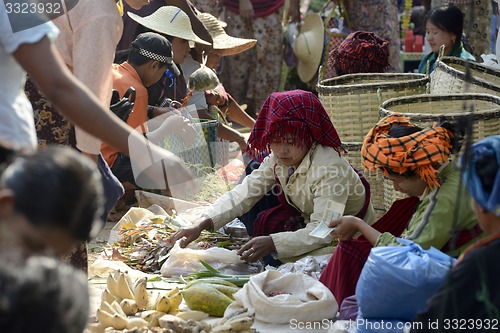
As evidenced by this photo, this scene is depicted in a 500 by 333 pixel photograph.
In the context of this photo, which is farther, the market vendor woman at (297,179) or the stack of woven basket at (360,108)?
the stack of woven basket at (360,108)

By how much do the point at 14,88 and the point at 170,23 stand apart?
4139 millimetres

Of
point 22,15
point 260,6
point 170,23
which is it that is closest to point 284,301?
point 22,15

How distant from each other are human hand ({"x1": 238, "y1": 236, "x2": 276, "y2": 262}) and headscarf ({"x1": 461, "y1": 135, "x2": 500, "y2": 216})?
176 cm

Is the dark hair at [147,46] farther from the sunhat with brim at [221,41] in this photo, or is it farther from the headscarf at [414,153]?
the headscarf at [414,153]

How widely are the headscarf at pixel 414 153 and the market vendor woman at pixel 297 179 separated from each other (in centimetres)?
71

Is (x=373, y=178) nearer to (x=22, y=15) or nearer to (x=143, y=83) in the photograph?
(x=143, y=83)

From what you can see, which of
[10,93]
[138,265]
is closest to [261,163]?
[138,265]

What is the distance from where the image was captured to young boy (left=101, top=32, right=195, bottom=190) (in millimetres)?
5789

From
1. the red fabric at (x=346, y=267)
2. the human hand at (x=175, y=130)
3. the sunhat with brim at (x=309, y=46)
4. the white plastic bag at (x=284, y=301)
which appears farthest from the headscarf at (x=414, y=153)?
the sunhat with brim at (x=309, y=46)

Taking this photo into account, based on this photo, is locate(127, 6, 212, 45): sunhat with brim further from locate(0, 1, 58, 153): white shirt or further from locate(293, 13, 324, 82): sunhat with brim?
locate(0, 1, 58, 153): white shirt

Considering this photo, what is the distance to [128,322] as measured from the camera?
3.68 metres

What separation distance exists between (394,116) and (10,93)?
1.91m

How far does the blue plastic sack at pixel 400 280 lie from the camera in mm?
3090

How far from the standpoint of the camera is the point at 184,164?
340 centimetres
